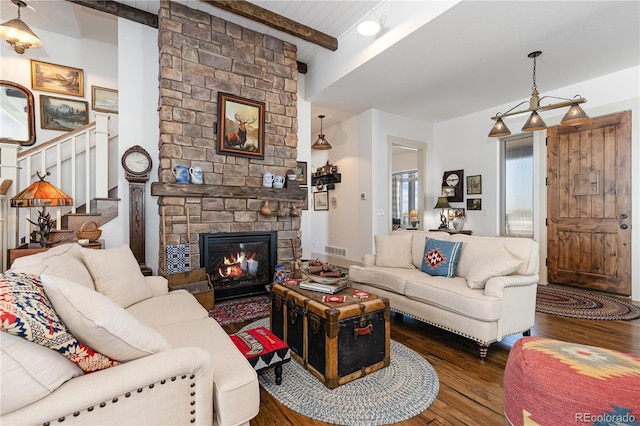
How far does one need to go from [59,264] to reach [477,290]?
9.28ft

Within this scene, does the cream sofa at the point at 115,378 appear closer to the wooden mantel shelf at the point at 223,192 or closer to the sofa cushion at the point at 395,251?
the wooden mantel shelf at the point at 223,192

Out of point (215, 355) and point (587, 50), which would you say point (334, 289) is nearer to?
point (215, 355)

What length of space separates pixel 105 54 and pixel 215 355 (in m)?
5.34

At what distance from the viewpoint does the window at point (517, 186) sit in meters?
5.16

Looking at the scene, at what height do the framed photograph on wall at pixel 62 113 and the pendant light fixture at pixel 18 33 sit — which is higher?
the pendant light fixture at pixel 18 33

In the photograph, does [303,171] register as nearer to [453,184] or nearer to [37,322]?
[453,184]

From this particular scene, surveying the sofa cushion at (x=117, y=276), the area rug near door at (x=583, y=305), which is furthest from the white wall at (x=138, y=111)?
the area rug near door at (x=583, y=305)

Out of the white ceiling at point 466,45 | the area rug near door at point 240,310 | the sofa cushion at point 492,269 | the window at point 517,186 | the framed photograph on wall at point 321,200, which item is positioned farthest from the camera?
the framed photograph on wall at point 321,200

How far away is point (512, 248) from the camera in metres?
2.72

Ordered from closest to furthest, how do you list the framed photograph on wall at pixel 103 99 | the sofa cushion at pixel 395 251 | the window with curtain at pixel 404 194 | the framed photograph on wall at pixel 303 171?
the sofa cushion at pixel 395 251 < the framed photograph on wall at pixel 103 99 < the framed photograph on wall at pixel 303 171 < the window with curtain at pixel 404 194

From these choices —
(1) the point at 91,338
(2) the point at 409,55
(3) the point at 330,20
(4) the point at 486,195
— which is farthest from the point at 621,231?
(1) the point at 91,338

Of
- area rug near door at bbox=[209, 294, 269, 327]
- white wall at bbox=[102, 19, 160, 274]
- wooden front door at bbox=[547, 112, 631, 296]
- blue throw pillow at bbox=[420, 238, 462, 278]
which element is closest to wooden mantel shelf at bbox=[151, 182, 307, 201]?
white wall at bbox=[102, 19, 160, 274]

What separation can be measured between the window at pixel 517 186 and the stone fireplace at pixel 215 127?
12.3ft

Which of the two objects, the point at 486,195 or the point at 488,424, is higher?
the point at 486,195
